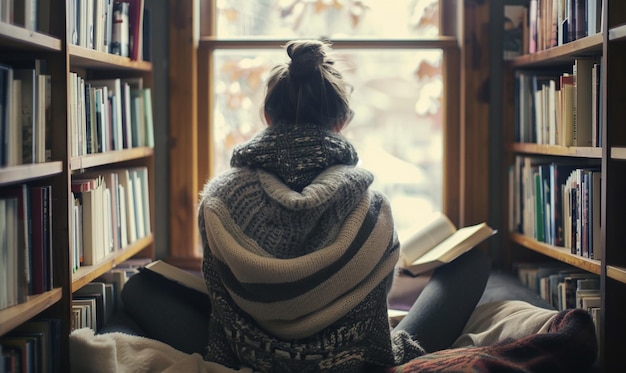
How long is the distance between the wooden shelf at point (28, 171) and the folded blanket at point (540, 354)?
2.96 ft

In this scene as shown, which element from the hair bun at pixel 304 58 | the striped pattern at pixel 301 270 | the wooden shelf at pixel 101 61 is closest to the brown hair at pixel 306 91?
the hair bun at pixel 304 58

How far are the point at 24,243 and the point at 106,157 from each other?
57 centimetres

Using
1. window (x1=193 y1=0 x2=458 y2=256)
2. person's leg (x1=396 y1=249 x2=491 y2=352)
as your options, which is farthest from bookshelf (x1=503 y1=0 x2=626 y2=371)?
window (x1=193 y1=0 x2=458 y2=256)

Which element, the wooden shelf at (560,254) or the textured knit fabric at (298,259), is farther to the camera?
the wooden shelf at (560,254)

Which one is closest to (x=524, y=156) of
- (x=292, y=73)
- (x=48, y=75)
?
(x=292, y=73)

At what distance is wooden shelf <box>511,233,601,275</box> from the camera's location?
202cm

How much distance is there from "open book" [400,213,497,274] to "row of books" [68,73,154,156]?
0.97 m

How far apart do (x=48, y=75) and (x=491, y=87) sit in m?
1.62

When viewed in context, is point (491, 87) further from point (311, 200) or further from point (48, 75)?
point (48, 75)

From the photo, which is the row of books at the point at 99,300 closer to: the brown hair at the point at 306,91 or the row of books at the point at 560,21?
the brown hair at the point at 306,91

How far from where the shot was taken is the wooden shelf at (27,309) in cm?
150

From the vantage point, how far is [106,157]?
2.19 metres

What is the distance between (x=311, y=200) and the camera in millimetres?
1714

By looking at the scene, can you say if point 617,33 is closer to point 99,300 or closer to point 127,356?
point 127,356
